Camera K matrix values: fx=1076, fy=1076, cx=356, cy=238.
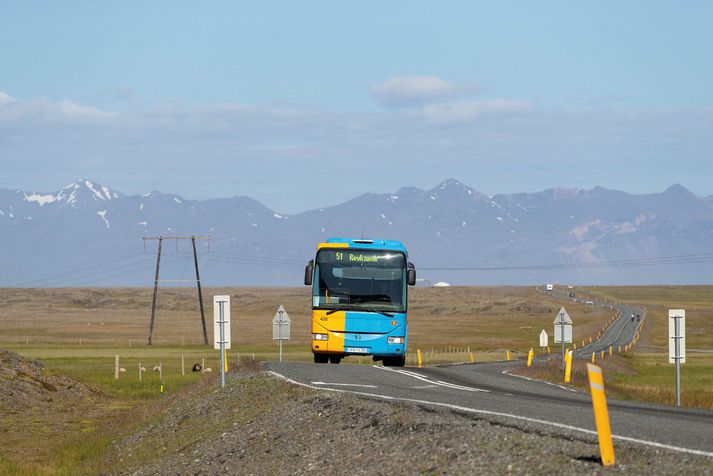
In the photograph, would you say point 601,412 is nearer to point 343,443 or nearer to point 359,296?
point 343,443

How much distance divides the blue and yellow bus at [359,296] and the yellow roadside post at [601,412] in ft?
73.0

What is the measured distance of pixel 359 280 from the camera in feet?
118

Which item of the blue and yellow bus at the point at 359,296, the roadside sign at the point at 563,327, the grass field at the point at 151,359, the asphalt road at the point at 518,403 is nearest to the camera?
the asphalt road at the point at 518,403

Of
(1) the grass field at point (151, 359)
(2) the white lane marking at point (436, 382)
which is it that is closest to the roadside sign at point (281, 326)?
(1) the grass field at point (151, 359)

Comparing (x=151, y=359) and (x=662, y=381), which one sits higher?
(x=662, y=381)

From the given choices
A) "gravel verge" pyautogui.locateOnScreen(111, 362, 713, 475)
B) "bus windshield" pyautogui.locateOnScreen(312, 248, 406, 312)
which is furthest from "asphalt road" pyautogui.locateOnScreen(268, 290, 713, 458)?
"bus windshield" pyautogui.locateOnScreen(312, 248, 406, 312)

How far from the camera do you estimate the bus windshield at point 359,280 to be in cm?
3594

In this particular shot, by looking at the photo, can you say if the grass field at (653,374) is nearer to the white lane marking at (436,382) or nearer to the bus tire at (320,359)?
the white lane marking at (436,382)

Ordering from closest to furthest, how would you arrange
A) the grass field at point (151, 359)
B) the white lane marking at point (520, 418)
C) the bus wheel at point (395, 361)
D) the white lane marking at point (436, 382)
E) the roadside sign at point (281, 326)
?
the white lane marking at point (520, 418), the white lane marking at point (436, 382), the grass field at point (151, 359), the bus wheel at point (395, 361), the roadside sign at point (281, 326)

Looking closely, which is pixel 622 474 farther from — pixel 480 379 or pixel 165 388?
pixel 165 388

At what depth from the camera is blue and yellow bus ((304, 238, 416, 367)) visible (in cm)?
3591

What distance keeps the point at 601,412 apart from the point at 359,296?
904 inches

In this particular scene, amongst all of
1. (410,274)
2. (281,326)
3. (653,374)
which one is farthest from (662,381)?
(410,274)

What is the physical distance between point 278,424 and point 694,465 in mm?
10815
